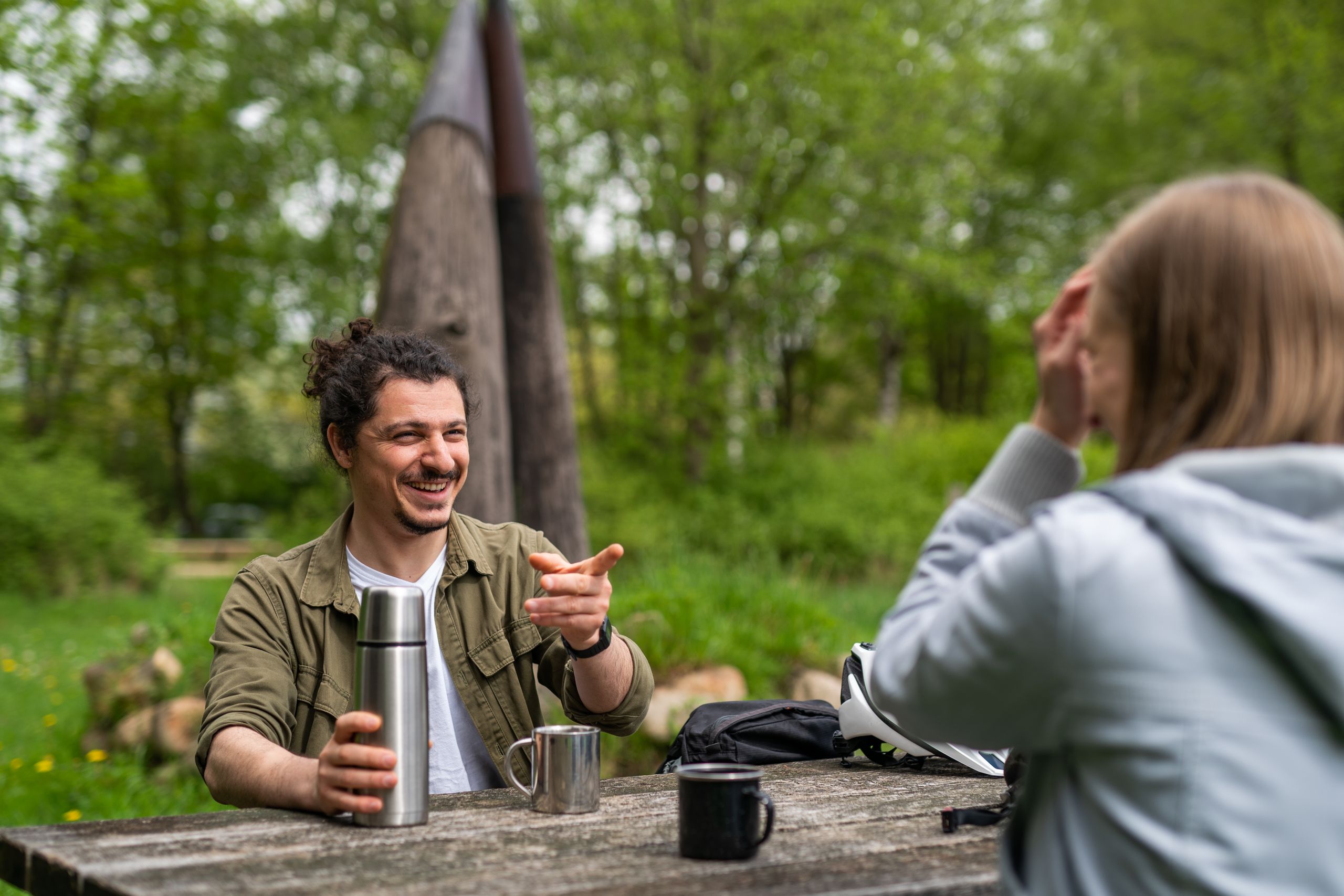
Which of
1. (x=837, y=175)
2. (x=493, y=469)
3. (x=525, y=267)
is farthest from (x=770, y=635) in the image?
(x=837, y=175)

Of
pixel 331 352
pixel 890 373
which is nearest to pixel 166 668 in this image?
pixel 331 352

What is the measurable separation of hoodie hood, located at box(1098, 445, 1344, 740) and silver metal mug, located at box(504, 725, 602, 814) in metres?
1.02

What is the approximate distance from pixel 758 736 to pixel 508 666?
0.55 m

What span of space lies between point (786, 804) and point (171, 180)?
57.8 ft

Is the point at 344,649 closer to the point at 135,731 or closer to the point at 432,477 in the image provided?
the point at 432,477

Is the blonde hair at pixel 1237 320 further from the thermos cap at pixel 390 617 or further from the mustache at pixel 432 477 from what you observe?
the mustache at pixel 432 477

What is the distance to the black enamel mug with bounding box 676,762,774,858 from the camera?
5.05 feet

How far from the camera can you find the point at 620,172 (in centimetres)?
1505

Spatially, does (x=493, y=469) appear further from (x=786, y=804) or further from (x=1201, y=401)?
(x=1201, y=401)

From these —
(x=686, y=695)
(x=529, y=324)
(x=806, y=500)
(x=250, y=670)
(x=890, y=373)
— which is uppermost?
(x=890, y=373)

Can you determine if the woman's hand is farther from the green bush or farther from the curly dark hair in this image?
the green bush

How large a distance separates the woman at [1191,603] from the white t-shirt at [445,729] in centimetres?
133

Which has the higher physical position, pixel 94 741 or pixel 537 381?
pixel 537 381

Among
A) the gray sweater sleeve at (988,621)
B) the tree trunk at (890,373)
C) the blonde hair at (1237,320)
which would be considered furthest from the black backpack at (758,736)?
the tree trunk at (890,373)
